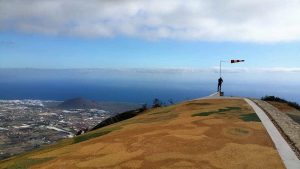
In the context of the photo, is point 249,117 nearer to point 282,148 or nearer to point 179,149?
point 282,148

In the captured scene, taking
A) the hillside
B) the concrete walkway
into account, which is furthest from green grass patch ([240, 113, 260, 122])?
the concrete walkway

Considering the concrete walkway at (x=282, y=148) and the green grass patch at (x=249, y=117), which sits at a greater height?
the green grass patch at (x=249, y=117)

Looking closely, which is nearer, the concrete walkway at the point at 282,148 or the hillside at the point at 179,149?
the concrete walkway at the point at 282,148

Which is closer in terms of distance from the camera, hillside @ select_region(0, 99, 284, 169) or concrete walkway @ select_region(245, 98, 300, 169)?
concrete walkway @ select_region(245, 98, 300, 169)

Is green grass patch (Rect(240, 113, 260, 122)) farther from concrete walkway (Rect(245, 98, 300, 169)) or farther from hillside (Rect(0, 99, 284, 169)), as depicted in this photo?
concrete walkway (Rect(245, 98, 300, 169))

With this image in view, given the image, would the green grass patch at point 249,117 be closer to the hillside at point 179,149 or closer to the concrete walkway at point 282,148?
the hillside at point 179,149

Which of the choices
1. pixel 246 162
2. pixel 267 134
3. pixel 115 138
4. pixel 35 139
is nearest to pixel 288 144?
pixel 267 134

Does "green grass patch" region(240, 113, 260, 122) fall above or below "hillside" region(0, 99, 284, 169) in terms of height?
above

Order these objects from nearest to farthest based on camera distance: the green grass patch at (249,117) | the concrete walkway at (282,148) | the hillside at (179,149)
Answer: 1. the concrete walkway at (282,148)
2. the hillside at (179,149)
3. the green grass patch at (249,117)

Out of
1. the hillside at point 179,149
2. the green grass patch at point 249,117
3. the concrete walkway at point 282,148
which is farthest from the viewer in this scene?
the green grass patch at point 249,117

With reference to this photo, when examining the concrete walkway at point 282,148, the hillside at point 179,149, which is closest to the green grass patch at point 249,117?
the hillside at point 179,149

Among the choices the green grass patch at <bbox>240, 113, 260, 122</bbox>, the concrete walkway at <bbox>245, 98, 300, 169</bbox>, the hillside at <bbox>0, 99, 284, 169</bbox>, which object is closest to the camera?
the concrete walkway at <bbox>245, 98, 300, 169</bbox>

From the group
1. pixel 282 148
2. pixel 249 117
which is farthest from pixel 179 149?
pixel 249 117
